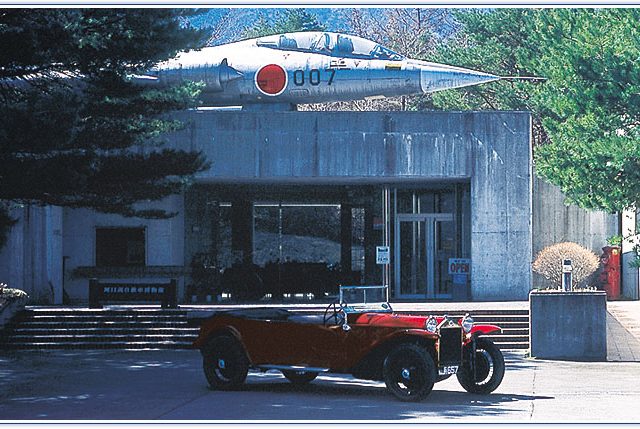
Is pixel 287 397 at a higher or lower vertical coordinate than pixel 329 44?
lower

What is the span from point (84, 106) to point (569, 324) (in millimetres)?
9331

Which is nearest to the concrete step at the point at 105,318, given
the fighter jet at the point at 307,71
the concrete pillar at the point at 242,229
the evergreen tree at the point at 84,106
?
the evergreen tree at the point at 84,106

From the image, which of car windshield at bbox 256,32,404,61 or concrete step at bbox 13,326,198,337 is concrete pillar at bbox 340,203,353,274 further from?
concrete step at bbox 13,326,198,337

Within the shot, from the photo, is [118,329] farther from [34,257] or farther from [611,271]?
[611,271]

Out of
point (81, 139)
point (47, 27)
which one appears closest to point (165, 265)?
point (81, 139)

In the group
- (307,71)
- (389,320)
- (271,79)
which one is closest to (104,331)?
(271,79)

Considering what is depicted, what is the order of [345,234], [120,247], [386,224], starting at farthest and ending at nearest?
[345,234]
[386,224]
[120,247]

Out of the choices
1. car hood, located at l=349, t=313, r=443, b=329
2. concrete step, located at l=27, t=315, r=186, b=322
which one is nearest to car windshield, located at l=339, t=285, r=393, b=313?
car hood, located at l=349, t=313, r=443, b=329

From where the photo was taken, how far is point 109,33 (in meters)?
21.5

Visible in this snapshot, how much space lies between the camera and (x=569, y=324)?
2205 centimetres

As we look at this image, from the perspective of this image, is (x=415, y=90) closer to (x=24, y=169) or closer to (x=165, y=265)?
(x=165, y=265)

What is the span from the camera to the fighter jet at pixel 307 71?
30734mm

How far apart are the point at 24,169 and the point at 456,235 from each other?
49.2 ft

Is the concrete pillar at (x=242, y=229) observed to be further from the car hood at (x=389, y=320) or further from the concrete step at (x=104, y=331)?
the car hood at (x=389, y=320)
